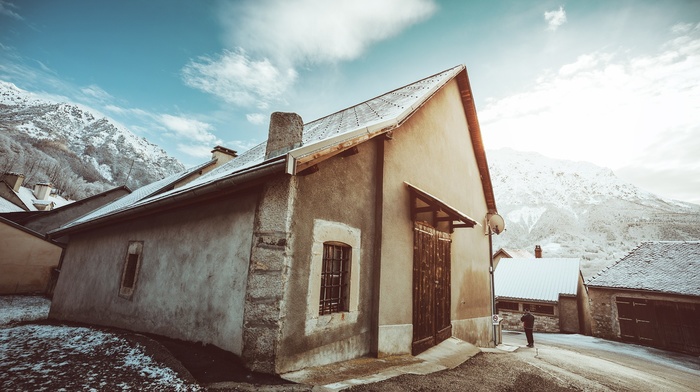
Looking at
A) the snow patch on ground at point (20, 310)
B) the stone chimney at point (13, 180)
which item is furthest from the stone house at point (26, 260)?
the stone chimney at point (13, 180)

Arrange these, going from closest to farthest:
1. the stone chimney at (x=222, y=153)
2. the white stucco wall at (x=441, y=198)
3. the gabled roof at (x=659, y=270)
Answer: the white stucco wall at (x=441, y=198), the stone chimney at (x=222, y=153), the gabled roof at (x=659, y=270)

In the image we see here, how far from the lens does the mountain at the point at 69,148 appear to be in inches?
2346

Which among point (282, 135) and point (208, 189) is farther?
point (282, 135)

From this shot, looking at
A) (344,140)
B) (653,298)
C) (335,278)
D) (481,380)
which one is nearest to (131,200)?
(335,278)

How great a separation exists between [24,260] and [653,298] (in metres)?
34.5

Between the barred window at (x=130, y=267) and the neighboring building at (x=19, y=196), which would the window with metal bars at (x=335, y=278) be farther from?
the neighboring building at (x=19, y=196)

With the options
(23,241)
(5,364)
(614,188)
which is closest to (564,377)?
(5,364)

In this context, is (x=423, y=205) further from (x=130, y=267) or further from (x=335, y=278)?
(x=130, y=267)

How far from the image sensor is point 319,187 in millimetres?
4828

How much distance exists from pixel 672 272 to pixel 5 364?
26968mm

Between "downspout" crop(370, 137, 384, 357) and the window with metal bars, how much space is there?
64 centimetres

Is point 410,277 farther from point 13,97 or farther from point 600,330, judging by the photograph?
point 13,97

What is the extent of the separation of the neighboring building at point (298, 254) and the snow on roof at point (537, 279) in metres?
16.6

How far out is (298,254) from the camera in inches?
172
